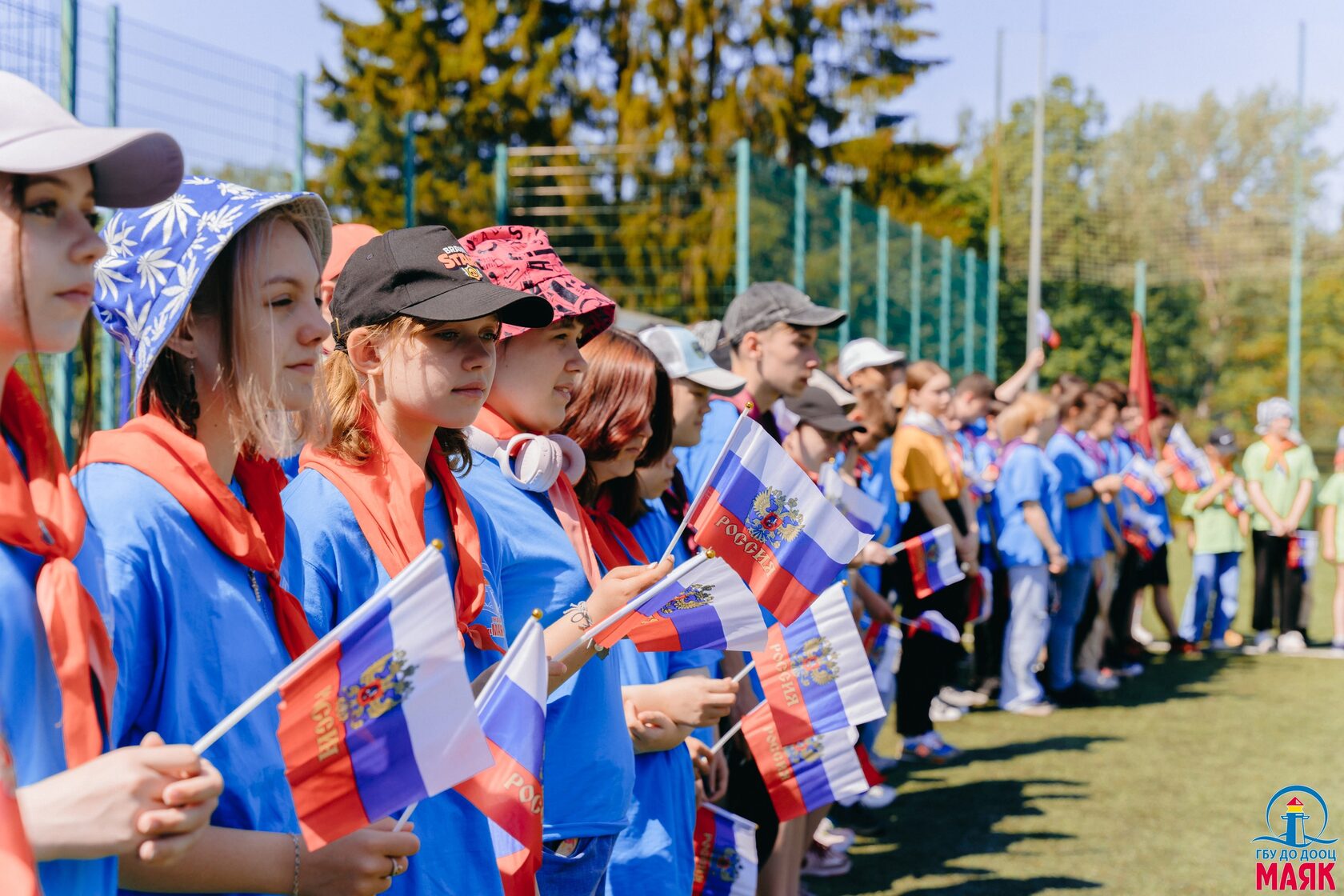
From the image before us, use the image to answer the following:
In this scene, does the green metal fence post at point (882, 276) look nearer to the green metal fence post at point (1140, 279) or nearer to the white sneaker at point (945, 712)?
the white sneaker at point (945, 712)

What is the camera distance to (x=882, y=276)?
53.1 feet

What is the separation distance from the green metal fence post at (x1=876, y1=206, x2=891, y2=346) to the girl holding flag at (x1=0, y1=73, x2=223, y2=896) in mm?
14650

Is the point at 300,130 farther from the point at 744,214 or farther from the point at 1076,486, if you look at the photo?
the point at 1076,486

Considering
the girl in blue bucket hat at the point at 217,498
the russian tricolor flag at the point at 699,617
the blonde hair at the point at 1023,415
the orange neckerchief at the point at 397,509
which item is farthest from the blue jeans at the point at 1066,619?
the girl in blue bucket hat at the point at 217,498

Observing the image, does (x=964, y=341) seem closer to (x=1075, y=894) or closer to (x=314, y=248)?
(x=1075, y=894)

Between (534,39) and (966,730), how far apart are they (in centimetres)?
2234

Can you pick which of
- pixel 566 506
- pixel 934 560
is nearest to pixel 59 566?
pixel 566 506

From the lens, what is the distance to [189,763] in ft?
4.48

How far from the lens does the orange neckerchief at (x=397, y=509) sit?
7.09 ft

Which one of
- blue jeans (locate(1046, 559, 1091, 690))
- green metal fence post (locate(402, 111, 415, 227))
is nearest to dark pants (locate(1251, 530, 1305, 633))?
blue jeans (locate(1046, 559, 1091, 690))

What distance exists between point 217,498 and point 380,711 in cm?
34

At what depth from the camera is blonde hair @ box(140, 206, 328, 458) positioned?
1.80 m

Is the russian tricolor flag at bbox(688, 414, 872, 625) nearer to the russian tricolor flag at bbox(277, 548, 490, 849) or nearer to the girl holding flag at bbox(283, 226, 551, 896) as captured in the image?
the girl holding flag at bbox(283, 226, 551, 896)

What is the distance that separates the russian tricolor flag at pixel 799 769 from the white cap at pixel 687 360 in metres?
1.06
